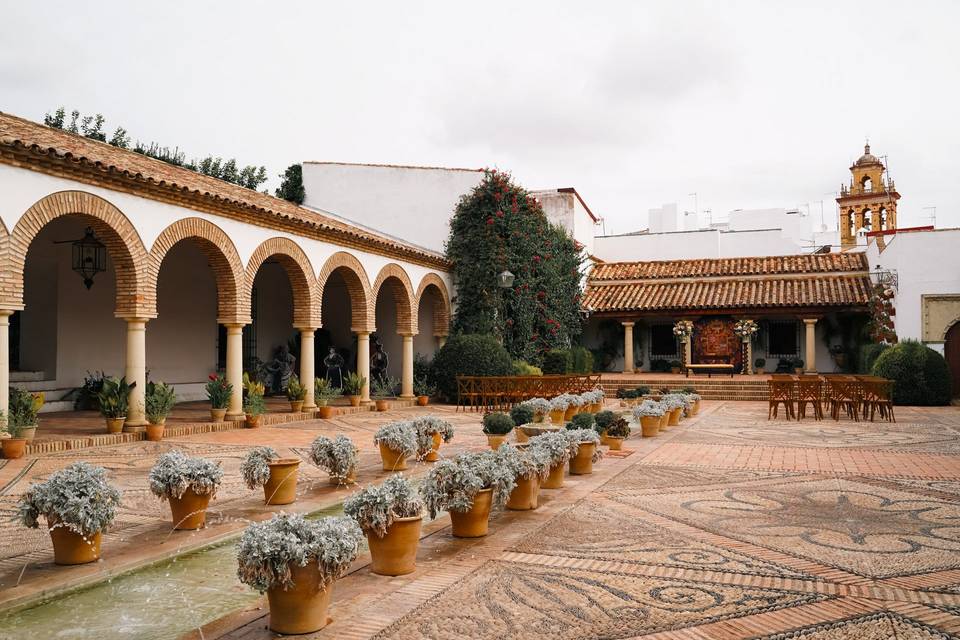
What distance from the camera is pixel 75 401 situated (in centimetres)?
1471

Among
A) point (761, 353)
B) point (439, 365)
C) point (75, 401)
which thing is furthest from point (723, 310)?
point (75, 401)

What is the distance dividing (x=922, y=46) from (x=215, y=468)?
1222 cm

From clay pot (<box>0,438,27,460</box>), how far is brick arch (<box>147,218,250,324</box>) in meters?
3.56

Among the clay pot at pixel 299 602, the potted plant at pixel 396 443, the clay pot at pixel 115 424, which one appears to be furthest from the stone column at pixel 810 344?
the clay pot at pixel 299 602

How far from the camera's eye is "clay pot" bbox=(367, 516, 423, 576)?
15.6ft

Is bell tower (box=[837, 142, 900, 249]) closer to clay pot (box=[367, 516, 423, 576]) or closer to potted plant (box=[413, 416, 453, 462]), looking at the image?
potted plant (box=[413, 416, 453, 462])

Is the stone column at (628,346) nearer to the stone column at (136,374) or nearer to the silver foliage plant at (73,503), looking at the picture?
the stone column at (136,374)

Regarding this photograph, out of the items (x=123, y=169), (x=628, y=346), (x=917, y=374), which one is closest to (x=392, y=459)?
(x=123, y=169)

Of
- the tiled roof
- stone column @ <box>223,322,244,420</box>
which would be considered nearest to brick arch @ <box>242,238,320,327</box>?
the tiled roof

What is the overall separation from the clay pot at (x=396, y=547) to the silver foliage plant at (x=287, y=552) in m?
0.83

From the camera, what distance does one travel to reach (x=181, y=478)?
19.4ft

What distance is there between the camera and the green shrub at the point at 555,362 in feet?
72.3

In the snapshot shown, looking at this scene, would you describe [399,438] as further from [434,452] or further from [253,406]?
[253,406]

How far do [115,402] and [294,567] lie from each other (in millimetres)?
8637
